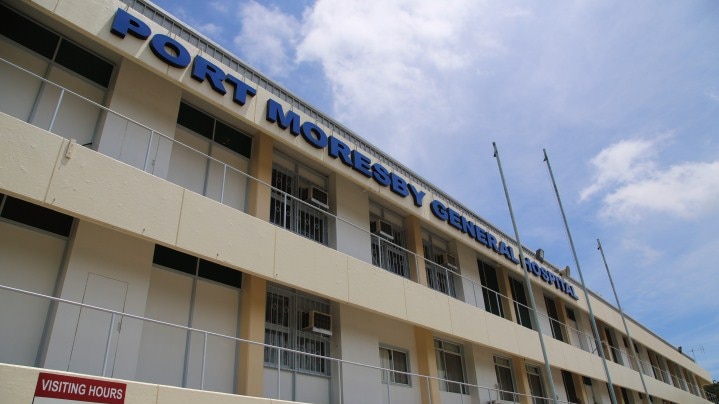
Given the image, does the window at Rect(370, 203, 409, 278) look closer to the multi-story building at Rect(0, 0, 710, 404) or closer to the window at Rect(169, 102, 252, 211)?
the multi-story building at Rect(0, 0, 710, 404)

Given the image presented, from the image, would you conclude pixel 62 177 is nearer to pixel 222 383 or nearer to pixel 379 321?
pixel 222 383

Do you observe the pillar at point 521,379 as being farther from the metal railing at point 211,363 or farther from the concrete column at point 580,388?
the concrete column at point 580,388

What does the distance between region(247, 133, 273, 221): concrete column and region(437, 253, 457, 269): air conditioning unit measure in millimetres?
7891

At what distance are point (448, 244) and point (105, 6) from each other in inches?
518

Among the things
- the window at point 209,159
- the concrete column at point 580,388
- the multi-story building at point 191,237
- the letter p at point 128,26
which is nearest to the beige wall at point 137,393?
the multi-story building at point 191,237

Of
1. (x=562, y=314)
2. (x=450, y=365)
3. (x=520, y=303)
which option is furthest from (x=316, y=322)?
(x=562, y=314)

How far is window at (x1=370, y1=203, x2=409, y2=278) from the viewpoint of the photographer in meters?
15.7

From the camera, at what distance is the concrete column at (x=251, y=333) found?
33.6 feet

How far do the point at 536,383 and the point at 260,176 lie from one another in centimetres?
1451

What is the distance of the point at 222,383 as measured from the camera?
33.4 ft

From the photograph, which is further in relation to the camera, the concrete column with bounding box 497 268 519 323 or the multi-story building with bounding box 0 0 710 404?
the concrete column with bounding box 497 268 519 323

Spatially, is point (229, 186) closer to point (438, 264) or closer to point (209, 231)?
point (209, 231)

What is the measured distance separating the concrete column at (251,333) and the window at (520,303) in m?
13.2

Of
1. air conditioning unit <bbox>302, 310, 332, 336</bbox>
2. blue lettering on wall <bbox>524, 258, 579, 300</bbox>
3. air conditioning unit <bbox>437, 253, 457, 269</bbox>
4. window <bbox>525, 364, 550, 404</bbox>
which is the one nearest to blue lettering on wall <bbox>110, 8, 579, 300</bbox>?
air conditioning unit <bbox>437, 253, 457, 269</bbox>
